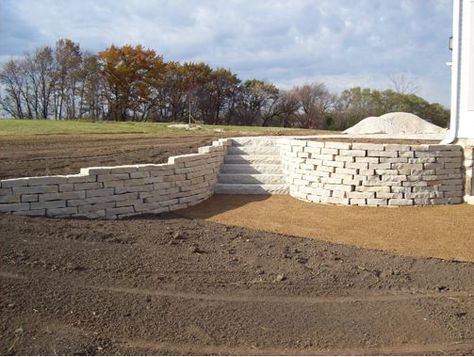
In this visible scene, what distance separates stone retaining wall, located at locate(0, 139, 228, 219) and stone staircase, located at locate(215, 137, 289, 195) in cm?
71

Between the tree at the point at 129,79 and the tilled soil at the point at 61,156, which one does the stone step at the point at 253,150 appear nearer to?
the tilled soil at the point at 61,156

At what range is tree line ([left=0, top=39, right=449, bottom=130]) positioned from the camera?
3625cm

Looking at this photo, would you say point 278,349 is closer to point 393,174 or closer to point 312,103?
point 393,174

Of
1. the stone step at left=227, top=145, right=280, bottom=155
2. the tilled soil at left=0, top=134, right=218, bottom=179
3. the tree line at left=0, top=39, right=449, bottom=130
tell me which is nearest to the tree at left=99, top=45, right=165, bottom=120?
the tree line at left=0, top=39, right=449, bottom=130

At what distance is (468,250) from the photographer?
6.21 meters

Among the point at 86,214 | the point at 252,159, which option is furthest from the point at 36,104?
the point at 86,214

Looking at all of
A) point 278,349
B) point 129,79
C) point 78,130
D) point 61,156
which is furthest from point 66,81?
point 278,349

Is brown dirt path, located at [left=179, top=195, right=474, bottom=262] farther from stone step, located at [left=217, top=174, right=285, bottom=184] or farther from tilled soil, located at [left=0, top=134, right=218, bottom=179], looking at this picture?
tilled soil, located at [left=0, top=134, right=218, bottom=179]

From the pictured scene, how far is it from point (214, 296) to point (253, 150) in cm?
694

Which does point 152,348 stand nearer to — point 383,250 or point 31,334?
point 31,334

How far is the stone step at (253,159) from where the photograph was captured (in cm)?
1056

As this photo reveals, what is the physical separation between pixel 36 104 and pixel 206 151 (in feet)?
99.3

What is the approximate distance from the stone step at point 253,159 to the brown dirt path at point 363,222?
1.39 metres

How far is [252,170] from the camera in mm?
10453
